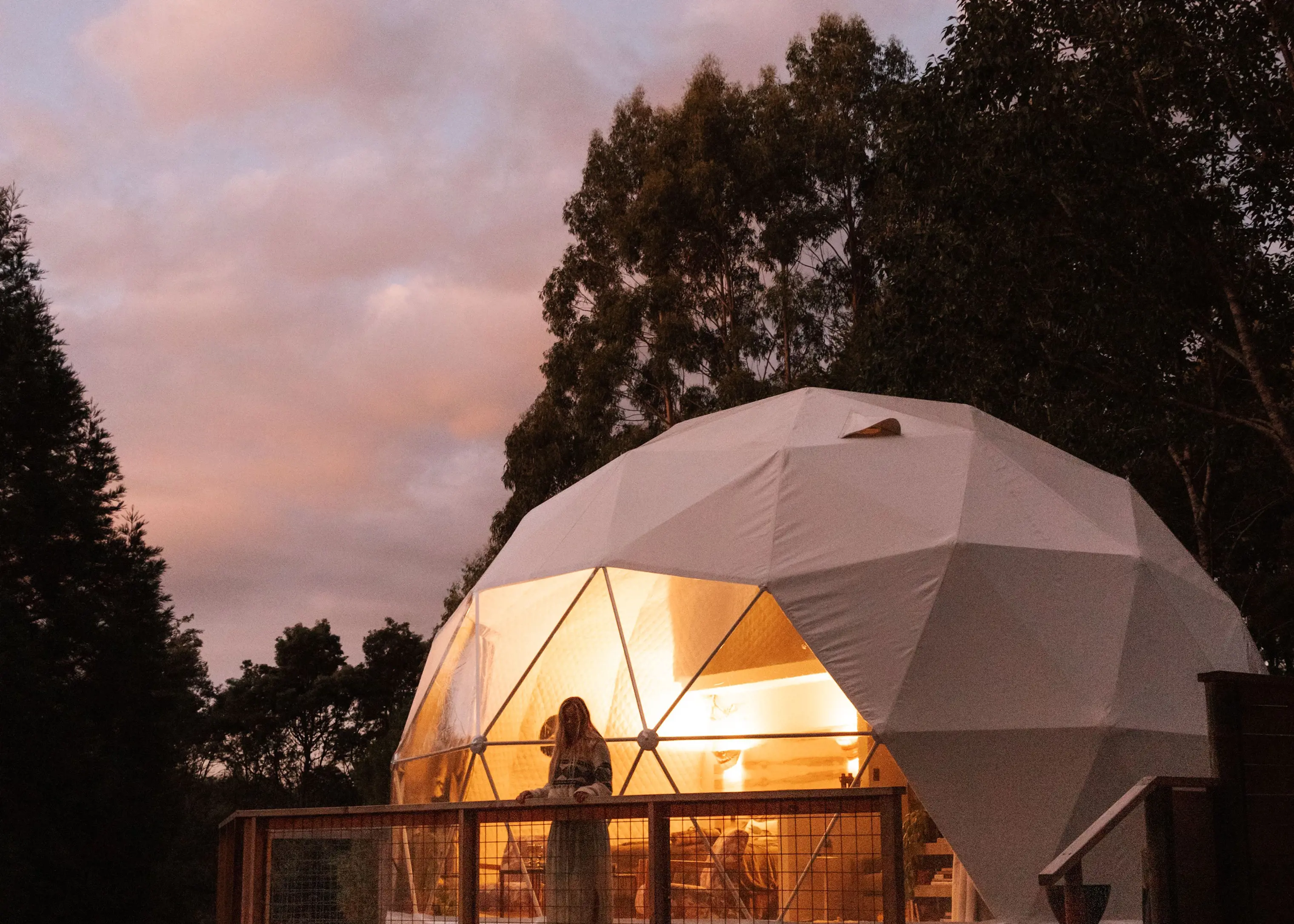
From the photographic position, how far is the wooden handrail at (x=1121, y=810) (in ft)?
22.2

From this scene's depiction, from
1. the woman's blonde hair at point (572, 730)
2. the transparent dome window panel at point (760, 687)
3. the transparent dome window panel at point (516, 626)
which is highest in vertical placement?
the transparent dome window panel at point (516, 626)

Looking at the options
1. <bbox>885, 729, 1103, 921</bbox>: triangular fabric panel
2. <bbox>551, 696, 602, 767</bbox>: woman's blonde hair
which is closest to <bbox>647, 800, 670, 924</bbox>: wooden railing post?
<bbox>551, 696, 602, 767</bbox>: woman's blonde hair

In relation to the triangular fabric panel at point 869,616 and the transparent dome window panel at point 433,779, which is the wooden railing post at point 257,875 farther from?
the triangular fabric panel at point 869,616

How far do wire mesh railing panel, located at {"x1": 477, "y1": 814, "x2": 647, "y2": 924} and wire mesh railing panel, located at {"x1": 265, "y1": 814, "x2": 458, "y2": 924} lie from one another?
0.28 m

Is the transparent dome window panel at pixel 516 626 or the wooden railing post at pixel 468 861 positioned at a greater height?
the transparent dome window panel at pixel 516 626

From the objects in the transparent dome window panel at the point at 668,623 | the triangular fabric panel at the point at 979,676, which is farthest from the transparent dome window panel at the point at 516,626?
the triangular fabric panel at the point at 979,676

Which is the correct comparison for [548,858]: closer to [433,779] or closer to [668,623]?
[668,623]

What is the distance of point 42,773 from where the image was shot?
25062 mm

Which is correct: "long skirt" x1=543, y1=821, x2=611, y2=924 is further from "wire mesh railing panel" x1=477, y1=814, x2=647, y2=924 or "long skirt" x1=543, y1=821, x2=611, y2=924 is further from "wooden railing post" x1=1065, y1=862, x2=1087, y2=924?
"wooden railing post" x1=1065, y1=862, x2=1087, y2=924

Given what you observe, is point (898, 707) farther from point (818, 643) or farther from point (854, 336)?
point (854, 336)

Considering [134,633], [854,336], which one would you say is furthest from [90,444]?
[854,336]

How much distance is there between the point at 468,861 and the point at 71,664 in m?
21.5

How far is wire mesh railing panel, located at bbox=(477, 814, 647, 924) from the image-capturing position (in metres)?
8.16

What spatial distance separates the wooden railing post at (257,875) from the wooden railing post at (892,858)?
14.2 feet
